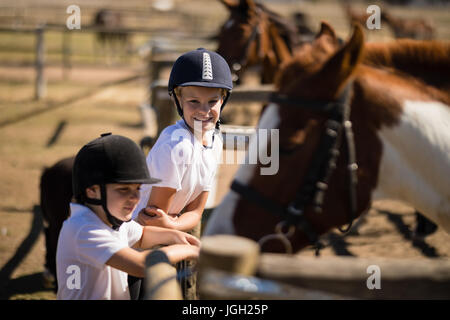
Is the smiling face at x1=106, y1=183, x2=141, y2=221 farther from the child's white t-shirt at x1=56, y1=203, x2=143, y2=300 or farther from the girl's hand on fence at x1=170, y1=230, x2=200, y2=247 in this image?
the girl's hand on fence at x1=170, y1=230, x2=200, y2=247

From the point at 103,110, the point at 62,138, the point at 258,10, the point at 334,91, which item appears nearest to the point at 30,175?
the point at 62,138

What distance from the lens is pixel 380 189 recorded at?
1.94 metres

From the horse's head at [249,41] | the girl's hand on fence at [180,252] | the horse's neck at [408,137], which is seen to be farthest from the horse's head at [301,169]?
the horse's head at [249,41]

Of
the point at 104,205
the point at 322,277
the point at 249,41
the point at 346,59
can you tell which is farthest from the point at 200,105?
the point at 249,41

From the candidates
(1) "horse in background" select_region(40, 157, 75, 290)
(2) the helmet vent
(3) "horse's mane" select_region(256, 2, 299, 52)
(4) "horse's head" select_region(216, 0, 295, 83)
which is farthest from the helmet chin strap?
(3) "horse's mane" select_region(256, 2, 299, 52)

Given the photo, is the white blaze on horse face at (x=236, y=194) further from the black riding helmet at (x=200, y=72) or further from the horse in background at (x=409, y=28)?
the horse in background at (x=409, y=28)

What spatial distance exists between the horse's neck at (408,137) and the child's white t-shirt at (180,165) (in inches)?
31.0

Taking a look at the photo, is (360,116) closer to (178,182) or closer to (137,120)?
(178,182)

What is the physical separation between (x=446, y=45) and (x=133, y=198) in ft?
4.77

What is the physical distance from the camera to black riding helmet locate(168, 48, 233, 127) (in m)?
2.21

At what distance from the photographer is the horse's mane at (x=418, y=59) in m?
2.01

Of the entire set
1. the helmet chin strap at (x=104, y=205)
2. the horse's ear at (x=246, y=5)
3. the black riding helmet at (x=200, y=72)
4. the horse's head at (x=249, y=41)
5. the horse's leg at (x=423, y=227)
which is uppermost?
the horse's ear at (x=246, y=5)

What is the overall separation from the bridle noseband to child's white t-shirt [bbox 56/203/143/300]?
0.56 meters

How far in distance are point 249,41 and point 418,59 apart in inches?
166
